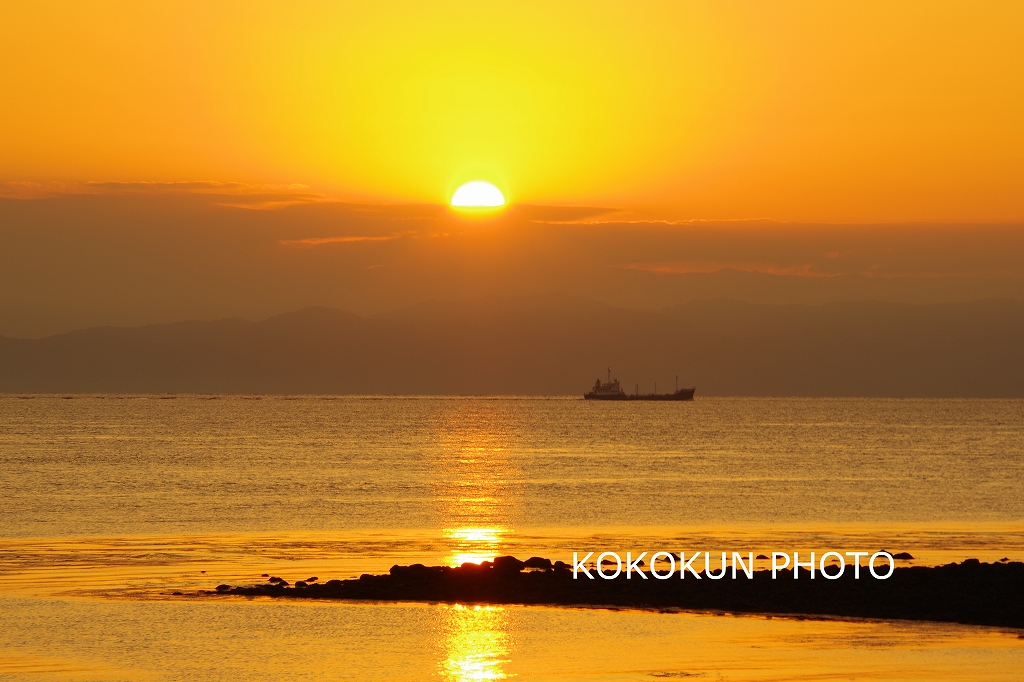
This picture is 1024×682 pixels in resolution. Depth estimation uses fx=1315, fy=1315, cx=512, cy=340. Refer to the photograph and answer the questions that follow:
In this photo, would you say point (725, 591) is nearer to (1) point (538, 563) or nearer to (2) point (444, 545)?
(1) point (538, 563)

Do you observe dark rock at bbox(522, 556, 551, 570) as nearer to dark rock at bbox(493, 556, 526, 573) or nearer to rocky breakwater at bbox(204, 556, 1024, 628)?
dark rock at bbox(493, 556, 526, 573)

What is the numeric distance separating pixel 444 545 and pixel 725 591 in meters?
15.3

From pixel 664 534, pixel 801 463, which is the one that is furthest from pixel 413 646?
pixel 801 463

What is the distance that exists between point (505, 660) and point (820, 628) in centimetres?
763

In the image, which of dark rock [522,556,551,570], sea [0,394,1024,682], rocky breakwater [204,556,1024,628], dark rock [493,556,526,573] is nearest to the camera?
sea [0,394,1024,682]

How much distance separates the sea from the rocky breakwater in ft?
→ 3.24

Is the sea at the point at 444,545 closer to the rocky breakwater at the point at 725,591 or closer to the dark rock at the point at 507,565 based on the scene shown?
the rocky breakwater at the point at 725,591

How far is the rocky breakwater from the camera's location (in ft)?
100

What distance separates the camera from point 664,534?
48.5m

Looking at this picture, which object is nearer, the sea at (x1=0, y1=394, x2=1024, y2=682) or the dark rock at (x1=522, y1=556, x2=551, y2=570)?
the sea at (x1=0, y1=394, x2=1024, y2=682)

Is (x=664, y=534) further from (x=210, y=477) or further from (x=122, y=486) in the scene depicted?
(x=210, y=477)

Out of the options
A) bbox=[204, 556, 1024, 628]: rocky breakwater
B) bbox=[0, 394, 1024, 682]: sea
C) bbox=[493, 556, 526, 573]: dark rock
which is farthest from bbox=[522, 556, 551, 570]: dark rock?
bbox=[0, 394, 1024, 682]: sea

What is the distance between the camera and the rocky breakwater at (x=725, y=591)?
30594 millimetres

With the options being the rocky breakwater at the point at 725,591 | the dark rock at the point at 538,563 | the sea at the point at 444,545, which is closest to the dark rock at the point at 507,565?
the rocky breakwater at the point at 725,591
